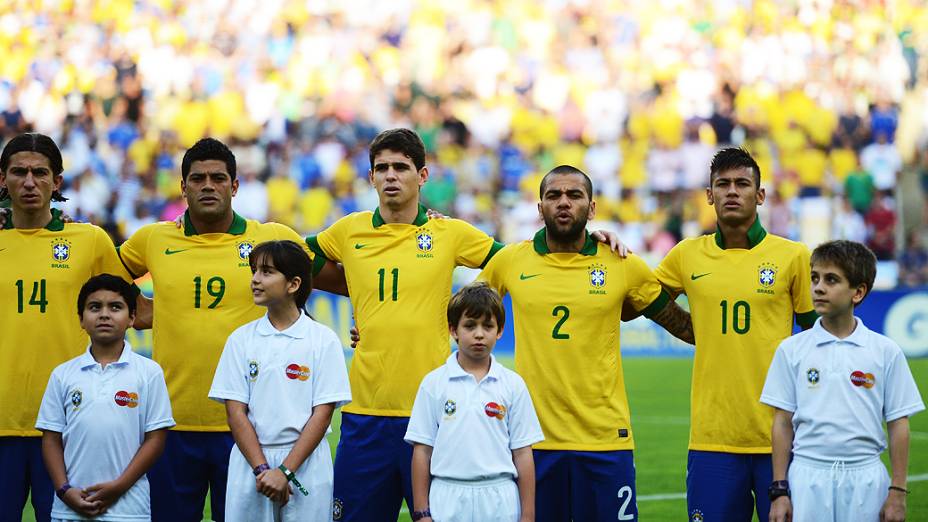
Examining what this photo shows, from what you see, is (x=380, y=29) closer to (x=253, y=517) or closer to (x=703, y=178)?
(x=703, y=178)

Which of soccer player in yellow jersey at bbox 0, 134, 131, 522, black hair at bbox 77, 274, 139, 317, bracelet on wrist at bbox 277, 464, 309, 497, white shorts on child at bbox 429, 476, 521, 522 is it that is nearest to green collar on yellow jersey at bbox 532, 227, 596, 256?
white shorts on child at bbox 429, 476, 521, 522

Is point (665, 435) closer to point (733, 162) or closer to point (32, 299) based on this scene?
point (733, 162)

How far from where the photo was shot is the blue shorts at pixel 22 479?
217 inches

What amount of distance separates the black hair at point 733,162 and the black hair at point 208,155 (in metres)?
2.22

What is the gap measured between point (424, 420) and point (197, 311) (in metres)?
1.32

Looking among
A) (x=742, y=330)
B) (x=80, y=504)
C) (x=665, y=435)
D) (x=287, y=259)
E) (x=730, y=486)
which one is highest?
(x=287, y=259)

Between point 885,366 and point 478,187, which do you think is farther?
point 478,187

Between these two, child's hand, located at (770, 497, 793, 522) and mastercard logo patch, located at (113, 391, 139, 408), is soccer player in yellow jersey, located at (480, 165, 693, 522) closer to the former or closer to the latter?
child's hand, located at (770, 497, 793, 522)

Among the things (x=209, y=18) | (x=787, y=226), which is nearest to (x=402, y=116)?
(x=209, y=18)

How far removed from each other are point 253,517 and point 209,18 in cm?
1896

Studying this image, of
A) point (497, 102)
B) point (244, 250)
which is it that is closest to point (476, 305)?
point (244, 250)

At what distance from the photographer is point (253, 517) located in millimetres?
4988

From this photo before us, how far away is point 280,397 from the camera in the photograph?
5.06m

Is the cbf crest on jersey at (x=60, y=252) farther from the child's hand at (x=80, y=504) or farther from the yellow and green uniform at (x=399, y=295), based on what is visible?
the yellow and green uniform at (x=399, y=295)
